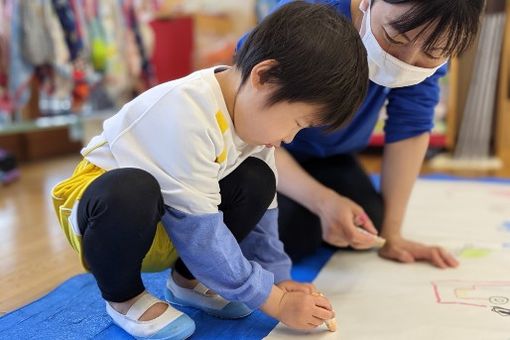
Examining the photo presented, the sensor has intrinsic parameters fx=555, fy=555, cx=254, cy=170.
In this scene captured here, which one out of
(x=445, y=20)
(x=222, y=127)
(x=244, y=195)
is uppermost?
(x=445, y=20)

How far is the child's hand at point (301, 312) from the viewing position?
639mm

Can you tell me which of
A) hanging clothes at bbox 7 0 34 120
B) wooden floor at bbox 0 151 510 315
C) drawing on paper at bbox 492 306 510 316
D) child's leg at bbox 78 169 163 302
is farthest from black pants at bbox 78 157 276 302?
hanging clothes at bbox 7 0 34 120

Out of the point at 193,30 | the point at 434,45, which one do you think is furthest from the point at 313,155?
the point at 193,30

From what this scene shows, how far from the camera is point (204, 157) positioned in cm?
60

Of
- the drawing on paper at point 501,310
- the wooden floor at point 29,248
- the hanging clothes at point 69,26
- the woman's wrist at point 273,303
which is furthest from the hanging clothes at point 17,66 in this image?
the drawing on paper at point 501,310

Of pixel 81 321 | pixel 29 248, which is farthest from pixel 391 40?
pixel 29 248

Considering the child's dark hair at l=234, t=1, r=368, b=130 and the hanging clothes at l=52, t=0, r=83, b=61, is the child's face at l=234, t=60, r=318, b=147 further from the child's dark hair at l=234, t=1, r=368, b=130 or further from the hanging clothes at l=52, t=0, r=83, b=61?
the hanging clothes at l=52, t=0, r=83, b=61

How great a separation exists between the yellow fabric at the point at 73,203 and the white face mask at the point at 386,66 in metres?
0.34

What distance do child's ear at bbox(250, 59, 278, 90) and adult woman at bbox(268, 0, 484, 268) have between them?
18 centimetres

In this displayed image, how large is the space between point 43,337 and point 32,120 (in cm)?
165

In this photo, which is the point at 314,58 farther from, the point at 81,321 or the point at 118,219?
the point at 81,321

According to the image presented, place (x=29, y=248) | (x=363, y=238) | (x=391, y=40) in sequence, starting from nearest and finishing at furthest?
1. (x=391, y=40)
2. (x=363, y=238)
3. (x=29, y=248)

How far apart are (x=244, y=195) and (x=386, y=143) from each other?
37 centimetres

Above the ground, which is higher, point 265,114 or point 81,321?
point 265,114
